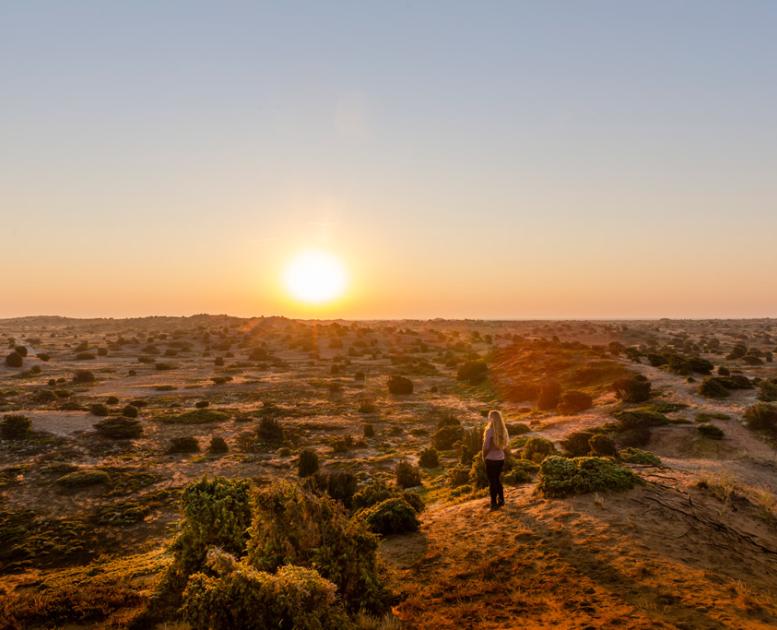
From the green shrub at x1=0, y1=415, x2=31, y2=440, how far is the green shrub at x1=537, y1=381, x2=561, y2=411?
3461cm

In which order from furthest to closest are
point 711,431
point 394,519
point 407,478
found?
point 711,431
point 407,478
point 394,519

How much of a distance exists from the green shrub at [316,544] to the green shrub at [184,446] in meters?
19.5

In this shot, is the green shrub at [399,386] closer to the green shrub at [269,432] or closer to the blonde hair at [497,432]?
the green shrub at [269,432]

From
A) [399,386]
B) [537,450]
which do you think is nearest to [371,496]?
[537,450]

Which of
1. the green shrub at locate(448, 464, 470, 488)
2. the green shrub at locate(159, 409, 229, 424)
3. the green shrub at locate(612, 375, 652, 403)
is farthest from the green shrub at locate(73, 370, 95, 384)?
the green shrub at locate(612, 375, 652, 403)

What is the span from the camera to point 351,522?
1002cm

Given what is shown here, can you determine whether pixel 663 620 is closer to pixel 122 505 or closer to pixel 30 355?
pixel 122 505

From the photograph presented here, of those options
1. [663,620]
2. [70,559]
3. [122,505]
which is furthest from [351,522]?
[122,505]

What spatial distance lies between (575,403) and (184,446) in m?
26.4

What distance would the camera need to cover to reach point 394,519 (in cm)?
1434

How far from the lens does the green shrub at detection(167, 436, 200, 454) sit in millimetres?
27016

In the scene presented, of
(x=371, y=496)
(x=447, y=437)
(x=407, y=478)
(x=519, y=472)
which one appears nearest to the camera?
(x=371, y=496)

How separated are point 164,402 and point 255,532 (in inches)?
1316

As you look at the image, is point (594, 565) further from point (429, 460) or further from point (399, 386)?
point (399, 386)
